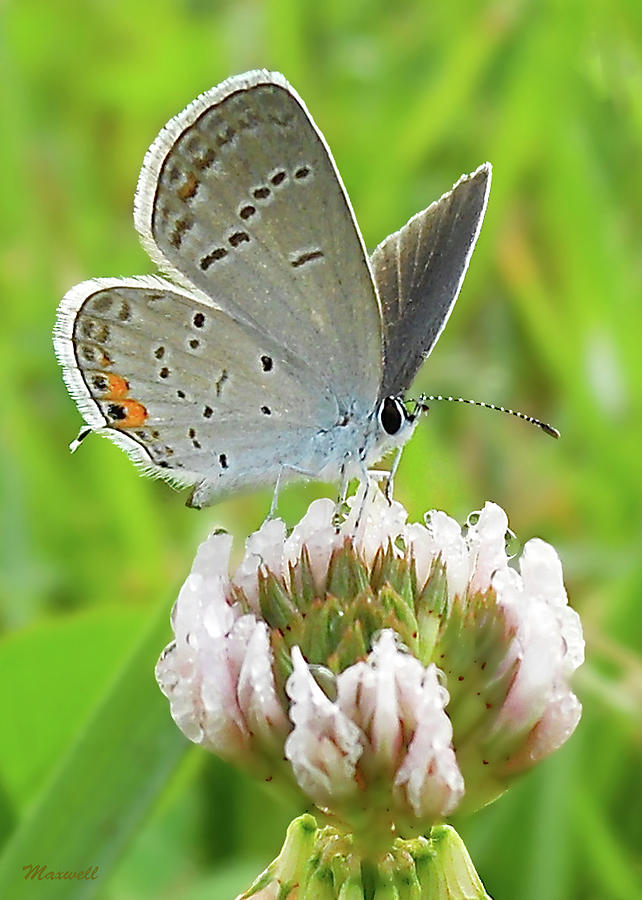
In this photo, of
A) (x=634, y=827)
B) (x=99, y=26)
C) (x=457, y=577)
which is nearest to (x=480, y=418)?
(x=634, y=827)

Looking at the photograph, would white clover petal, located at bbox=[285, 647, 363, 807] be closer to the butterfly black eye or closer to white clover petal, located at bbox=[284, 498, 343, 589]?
white clover petal, located at bbox=[284, 498, 343, 589]

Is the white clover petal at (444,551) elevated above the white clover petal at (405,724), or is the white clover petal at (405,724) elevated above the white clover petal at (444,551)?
the white clover petal at (444,551)

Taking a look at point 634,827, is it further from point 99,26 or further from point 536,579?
point 99,26

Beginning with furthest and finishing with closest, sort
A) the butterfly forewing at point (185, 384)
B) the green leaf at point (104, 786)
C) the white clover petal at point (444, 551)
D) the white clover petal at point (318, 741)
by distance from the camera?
the butterfly forewing at point (185, 384) < the green leaf at point (104, 786) < the white clover petal at point (444, 551) < the white clover petal at point (318, 741)

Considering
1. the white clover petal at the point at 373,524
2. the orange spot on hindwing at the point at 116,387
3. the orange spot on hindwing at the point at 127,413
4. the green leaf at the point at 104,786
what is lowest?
the green leaf at the point at 104,786

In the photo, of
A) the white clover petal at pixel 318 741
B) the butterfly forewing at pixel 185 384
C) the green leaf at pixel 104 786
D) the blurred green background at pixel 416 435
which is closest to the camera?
the white clover petal at pixel 318 741

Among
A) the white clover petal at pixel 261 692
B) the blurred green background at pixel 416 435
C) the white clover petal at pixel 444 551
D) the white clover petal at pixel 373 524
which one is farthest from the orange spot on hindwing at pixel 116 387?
the white clover petal at pixel 261 692

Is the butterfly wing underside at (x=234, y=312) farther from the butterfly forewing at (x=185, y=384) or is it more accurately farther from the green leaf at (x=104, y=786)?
the green leaf at (x=104, y=786)

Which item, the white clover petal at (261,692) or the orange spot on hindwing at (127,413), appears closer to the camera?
the white clover petal at (261,692)

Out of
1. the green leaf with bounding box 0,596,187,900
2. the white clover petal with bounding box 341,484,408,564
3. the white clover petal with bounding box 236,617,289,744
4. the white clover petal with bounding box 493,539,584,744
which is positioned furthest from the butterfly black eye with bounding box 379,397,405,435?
the white clover petal with bounding box 236,617,289,744
